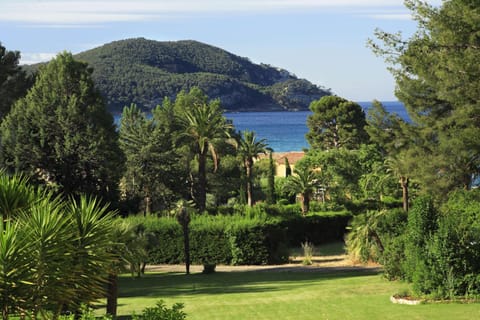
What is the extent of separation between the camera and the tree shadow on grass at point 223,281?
1175 inches

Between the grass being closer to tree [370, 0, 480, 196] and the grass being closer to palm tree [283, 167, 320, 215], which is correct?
tree [370, 0, 480, 196]

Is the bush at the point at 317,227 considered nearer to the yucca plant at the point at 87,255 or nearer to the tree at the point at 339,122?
the yucca plant at the point at 87,255

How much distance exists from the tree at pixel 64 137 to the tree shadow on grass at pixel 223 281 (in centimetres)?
1072

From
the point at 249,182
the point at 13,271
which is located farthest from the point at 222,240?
the point at 13,271

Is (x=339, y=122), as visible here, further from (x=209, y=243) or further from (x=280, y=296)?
(x=280, y=296)

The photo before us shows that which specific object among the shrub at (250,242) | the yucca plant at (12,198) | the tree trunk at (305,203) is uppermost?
the yucca plant at (12,198)

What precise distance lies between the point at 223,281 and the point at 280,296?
25.8 ft

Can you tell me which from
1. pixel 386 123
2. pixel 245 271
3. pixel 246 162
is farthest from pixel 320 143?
pixel 245 271

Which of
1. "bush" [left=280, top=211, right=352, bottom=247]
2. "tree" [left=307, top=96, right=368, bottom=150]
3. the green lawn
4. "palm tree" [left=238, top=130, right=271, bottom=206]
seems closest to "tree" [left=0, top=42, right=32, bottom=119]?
"palm tree" [left=238, top=130, right=271, bottom=206]

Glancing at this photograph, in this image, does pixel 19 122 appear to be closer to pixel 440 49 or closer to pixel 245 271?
pixel 245 271

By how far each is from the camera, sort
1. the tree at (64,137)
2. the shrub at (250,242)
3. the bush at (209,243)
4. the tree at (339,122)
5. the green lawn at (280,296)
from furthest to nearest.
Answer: the tree at (339,122) → the tree at (64,137) → the bush at (209,243) → the shrub at (250,242) → the green lawn at (280,296)

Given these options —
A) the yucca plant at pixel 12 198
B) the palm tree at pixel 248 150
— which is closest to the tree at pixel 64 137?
the palm tree at pixel 248 150

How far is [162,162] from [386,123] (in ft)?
63.2

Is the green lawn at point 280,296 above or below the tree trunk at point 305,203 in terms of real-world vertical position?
below
